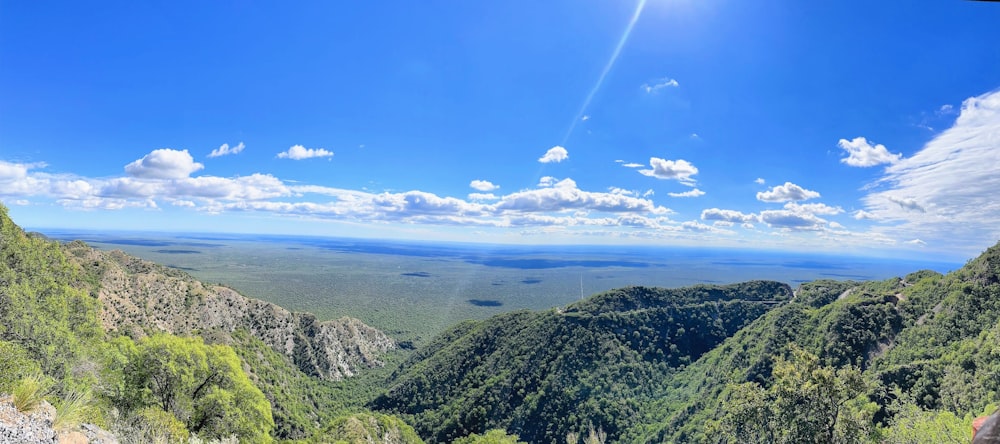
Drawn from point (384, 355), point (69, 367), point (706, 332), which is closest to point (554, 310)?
point (706, 332)

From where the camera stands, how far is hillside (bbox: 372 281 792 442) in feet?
223

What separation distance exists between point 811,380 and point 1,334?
122ft

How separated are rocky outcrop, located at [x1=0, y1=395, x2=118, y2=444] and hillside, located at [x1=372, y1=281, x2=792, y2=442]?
6456 centimetres

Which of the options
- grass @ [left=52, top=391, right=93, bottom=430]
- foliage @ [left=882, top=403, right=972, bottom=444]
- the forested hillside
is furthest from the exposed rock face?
foliage @ [left=882, top=403, right=972, bottom=444]

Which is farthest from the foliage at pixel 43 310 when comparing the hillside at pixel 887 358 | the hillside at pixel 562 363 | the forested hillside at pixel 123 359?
the hillside at pixel 562 363

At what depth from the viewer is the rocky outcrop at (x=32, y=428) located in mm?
7355

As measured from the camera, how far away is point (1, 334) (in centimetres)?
1789

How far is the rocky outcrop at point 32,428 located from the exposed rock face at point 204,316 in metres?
52.5

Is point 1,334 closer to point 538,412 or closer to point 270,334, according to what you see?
point 538,412

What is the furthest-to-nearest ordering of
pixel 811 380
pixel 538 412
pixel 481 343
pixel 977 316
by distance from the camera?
pixel 481 343 < pixel 538 412 < pixel 977 316 < pixel 811 380

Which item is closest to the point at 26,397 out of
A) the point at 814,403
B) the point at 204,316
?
the point at 814,403

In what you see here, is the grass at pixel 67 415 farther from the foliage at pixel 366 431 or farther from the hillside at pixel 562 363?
the hillside at pixel 562 363

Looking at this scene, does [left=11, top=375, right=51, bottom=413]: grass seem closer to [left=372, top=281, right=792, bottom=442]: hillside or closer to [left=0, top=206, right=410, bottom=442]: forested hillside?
[left=0, top=206, right=410, bottom=442]: forested hillside

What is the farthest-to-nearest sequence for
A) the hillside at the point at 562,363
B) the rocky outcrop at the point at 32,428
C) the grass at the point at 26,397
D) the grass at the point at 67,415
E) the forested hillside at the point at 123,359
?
the hillside at the point at 562,363, the forested hillside at the point at 123,359, the grass at the point at 67,415, the grass at the point at 26,397, the rocky outcrop at the point at 32,428
